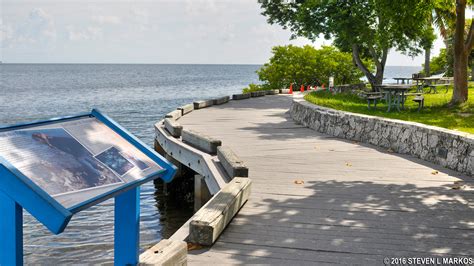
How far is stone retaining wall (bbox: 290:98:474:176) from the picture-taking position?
8945 millimetres

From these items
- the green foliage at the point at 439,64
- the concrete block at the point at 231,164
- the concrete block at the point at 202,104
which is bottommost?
the concrete block at the point at 231,164

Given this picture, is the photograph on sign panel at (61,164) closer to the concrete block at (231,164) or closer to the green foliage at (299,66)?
the concrete block at (231,164)

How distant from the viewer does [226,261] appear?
197 inches

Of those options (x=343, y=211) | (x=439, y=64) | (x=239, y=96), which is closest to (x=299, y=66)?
(x=239, y=96)

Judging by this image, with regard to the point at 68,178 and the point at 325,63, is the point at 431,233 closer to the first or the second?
the point at 68,178

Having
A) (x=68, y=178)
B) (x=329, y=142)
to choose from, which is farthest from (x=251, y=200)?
(x=329, y=142)

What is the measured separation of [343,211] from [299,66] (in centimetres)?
3354

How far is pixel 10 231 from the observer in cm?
323

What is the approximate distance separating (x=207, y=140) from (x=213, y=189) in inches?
86.0

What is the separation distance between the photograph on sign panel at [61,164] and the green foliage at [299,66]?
3585 centimetres

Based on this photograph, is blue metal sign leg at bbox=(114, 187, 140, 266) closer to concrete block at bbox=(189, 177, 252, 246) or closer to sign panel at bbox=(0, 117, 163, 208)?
sign panel at bbox=(0, 117, 163, 208)

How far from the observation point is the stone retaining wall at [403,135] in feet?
29.3

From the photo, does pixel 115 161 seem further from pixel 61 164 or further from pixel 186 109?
pixel 186 109

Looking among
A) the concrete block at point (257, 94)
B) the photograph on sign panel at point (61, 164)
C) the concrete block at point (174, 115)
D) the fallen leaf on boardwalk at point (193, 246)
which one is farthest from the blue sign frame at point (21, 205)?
the concrete block at point (257, 94)
